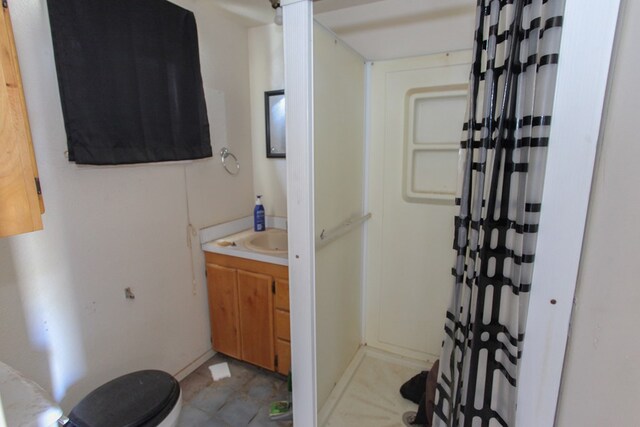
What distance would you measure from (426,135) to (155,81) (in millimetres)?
1548

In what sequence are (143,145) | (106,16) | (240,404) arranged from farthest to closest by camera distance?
(240,404) < (143,145) < (106,16)

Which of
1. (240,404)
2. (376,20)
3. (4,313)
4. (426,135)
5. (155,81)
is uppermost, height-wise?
(376,20)

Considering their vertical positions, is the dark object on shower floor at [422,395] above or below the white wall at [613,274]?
below

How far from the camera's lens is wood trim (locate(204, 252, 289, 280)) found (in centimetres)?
181

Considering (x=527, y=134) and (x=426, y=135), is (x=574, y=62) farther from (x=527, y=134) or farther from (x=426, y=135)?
(x=426, y=135)

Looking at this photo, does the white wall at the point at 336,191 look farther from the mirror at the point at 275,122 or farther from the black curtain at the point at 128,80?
the black curtain at the point at 128,80

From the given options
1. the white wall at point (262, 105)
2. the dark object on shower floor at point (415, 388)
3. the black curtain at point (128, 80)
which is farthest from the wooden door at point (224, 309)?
the dark object on shower floor at point (415, 388)

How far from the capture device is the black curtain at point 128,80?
4.32ft

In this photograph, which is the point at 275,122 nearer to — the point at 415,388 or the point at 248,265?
the point at 248,265

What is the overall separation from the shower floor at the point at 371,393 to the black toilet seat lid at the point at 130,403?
0.83m

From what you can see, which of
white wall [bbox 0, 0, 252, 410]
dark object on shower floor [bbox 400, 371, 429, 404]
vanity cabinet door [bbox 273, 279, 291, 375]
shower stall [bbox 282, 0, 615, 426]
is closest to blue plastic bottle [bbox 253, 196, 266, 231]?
white wall [bbox 0, 0, 252, 410]

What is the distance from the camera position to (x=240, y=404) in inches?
71.7

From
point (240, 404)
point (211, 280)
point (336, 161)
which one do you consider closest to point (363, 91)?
point (336, 161)

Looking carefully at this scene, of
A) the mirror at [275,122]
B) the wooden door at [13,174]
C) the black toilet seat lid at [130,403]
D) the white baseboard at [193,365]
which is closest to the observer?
the wooden door at [13,174]
